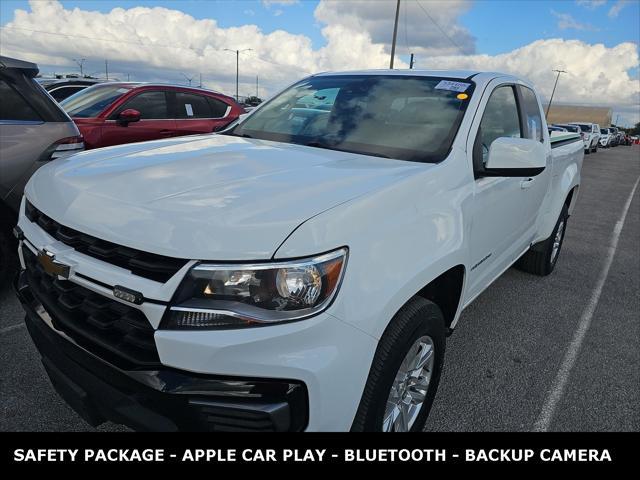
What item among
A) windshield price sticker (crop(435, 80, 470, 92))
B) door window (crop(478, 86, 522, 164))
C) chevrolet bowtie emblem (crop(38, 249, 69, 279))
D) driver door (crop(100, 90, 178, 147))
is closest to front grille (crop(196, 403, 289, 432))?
Result: chevrolet bowtie emblem (crop(38, 249, 69, 279))

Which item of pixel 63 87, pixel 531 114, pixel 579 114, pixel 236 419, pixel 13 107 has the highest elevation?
pixel 579 114

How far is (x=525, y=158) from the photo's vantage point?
238 centimetres

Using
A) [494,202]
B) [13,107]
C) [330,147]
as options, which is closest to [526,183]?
[494,202]

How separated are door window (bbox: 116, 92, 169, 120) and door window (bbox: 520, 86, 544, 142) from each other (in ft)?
17.0

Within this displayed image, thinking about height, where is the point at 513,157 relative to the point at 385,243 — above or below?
above

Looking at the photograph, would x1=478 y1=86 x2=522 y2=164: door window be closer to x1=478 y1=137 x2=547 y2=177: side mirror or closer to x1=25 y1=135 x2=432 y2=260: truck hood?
x1=478 y1=137 x2=547 y2=177: side mirror

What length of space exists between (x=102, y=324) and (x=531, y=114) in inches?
136

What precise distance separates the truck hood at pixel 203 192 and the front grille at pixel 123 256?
0.03m

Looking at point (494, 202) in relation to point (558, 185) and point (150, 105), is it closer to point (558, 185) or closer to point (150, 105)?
point (558, 185)

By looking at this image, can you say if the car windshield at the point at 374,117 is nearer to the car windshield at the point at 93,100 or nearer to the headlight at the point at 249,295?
the headlight at the point at 249,295

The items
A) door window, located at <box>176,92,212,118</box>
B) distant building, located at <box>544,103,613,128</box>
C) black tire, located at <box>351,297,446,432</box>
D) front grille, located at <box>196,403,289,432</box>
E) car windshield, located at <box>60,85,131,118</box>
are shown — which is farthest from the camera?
distant building, located at <box>544,103,613,128</box>

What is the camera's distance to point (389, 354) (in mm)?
1750

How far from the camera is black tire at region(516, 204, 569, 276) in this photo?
4.54 m
